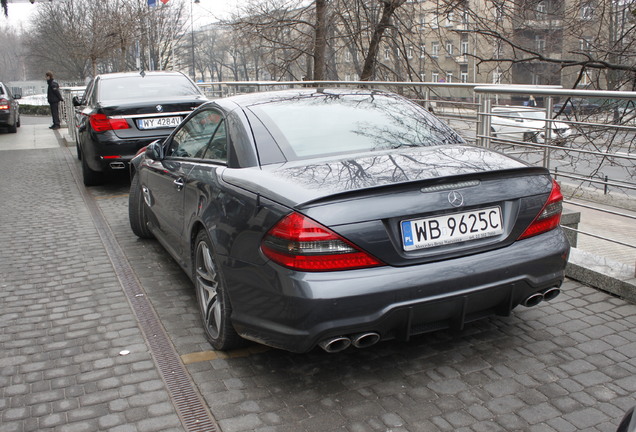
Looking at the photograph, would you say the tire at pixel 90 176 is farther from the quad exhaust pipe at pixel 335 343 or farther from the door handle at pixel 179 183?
the quad exhaust pipe at pixel 335 343

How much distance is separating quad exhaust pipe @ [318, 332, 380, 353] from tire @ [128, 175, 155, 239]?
3.62m

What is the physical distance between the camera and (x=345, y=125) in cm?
412

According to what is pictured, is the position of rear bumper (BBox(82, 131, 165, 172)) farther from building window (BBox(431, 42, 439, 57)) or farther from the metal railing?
building window (BBox(431, 42, 439, 57))

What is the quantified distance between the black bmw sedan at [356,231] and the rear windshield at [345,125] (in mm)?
12

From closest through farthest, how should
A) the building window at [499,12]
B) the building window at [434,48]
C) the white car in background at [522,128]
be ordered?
the white car in background at [522,128]
the building window at [499,12]
the building window at [434,48]

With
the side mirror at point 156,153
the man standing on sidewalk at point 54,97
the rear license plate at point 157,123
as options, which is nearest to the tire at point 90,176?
the rear license plate at point 157,123

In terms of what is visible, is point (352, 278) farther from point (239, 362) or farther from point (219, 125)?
point (219, 125)

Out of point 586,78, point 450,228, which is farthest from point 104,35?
point 450,228

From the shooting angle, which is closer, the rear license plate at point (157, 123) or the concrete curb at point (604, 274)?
the concrete curb at point (604, 274)

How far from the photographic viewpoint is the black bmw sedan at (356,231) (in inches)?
122

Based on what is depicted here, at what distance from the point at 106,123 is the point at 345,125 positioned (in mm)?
5974

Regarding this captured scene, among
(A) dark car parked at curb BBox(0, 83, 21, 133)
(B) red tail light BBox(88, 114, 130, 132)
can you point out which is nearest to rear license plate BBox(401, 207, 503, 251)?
(B) red tail light BBox(88, 114, 130, 132)

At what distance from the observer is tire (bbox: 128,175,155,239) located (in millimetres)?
6441

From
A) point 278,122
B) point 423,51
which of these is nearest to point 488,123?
point 278,122
